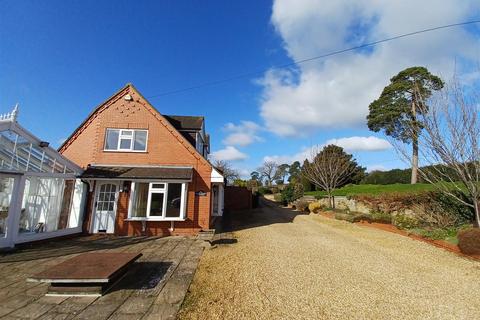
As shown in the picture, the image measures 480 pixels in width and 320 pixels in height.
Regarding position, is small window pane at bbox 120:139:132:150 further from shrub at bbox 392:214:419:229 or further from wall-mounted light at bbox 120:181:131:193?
shrub at bbox 392:214:419:229

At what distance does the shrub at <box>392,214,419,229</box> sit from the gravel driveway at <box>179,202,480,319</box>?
2.42 meters

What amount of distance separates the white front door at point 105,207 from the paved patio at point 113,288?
262 cm

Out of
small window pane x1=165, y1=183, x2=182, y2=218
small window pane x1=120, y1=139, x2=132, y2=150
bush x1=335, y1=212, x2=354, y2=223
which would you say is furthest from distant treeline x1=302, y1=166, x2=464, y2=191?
small window pane x1=120, y1=139, x2=132, y2=150

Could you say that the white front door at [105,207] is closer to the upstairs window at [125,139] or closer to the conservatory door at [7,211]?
the upstairs window at [125,139]

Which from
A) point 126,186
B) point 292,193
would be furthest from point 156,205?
point 292,193

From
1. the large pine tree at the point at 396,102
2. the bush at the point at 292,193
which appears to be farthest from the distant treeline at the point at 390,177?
the bush at the point at 292,193

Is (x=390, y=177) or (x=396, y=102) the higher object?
(x=396, y=102)

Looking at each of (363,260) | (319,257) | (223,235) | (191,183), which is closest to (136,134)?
(191,183)

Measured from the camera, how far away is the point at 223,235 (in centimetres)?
1221

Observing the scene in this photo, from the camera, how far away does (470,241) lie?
342 inches

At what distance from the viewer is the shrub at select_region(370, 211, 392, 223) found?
46.7ft

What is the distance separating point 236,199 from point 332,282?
20.6 m

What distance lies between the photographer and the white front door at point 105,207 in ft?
40.2

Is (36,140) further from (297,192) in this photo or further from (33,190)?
(297,192)
